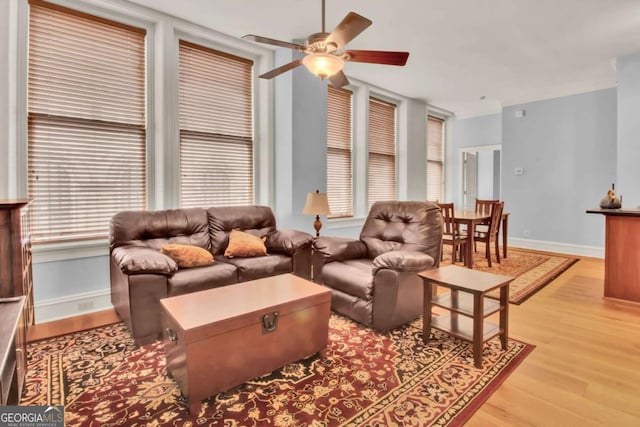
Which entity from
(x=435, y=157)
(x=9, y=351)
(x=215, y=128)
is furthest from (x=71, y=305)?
(x=435, y=157)

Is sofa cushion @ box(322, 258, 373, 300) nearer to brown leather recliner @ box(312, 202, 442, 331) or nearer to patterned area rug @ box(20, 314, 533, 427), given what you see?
brown leather recliner @ box(312, 202, 442, 331)

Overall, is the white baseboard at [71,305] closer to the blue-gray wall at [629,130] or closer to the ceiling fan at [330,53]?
the ceiling fan at [330,53]

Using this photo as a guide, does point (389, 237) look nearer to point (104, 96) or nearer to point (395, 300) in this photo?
point (395, 300)

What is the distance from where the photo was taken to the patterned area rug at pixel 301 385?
1644 mm

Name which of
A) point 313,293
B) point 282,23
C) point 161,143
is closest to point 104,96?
point 161,143

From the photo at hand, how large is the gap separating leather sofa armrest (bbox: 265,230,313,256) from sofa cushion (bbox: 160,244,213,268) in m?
0.71

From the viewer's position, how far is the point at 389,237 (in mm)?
3178

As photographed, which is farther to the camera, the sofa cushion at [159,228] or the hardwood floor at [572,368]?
the sofa cushion at [159,228]

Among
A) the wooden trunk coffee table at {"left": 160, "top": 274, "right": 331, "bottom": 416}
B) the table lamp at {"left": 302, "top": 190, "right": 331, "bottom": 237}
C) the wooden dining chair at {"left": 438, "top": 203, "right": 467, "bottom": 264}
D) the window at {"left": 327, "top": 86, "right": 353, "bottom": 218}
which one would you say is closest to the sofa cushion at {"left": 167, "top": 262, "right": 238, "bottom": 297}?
the wooden trunk coffee table at {"left": 160, "top": 274, "right": 331, "bottom": 416}

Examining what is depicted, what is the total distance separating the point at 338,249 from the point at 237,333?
148 centimetres

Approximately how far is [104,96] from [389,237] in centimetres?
307

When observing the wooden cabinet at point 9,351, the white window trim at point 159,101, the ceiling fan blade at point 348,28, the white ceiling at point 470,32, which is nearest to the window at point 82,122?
the white window trim at point 159,101

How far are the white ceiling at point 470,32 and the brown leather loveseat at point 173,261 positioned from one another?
2.03m

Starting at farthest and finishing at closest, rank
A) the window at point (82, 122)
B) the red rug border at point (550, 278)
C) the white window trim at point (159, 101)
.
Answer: the red rug border at point (550, 278) < the window at point (82, 122) < the white window trim at point (159, 101)
